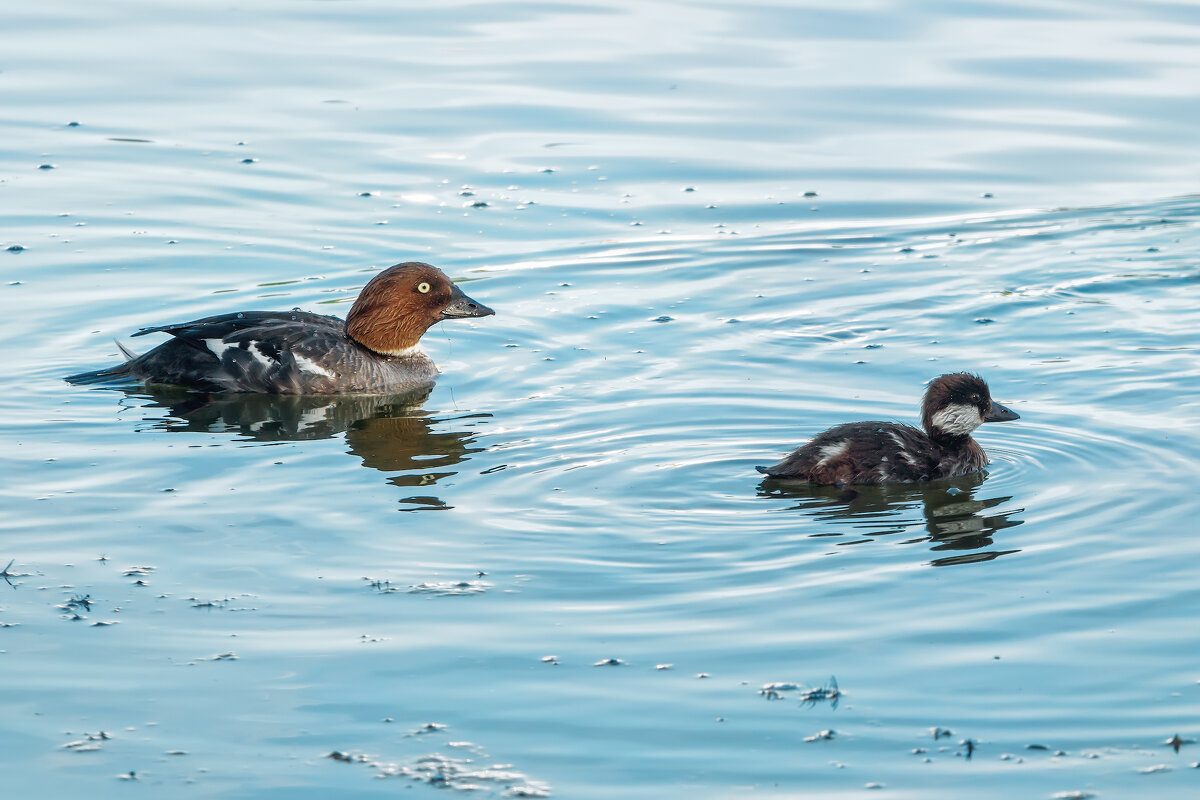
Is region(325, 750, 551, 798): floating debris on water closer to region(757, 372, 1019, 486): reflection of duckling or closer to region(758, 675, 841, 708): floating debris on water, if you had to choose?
region(758, 675, 841, 708): floating debris on water

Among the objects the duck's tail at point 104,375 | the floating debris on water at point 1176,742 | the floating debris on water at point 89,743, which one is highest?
the duck's tail at point 104,375

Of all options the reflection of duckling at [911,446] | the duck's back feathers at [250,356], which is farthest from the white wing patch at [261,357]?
the reflection of duckling at [911,446]

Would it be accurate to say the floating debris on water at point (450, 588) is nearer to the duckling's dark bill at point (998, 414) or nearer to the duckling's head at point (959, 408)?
the duckling's head at point (959, 408)

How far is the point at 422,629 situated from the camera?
7.18m

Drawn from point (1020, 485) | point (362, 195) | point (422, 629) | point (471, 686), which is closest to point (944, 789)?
point (471, 686)

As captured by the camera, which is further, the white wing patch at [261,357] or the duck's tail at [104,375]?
the white wing patch at [261,357]

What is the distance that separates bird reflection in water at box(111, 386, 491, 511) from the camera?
32.4 feet

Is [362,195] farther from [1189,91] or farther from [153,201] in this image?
[1189,91]

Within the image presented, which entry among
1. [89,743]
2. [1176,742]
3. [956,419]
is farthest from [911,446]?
[89,743]

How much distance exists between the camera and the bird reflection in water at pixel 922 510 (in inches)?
333

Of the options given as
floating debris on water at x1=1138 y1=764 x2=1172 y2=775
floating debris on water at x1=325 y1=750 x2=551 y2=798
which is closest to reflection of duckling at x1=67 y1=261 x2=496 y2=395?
floating debris on water at x1=325 y1=750 x2=551 y2=798

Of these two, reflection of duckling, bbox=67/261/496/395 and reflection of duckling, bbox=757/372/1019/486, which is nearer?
reflection of duckling, bbox=757/372/1019/486

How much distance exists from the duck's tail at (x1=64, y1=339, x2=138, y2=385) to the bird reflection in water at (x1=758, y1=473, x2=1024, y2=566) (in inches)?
186

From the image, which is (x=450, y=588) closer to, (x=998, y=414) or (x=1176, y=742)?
(x=1176, y=742)
